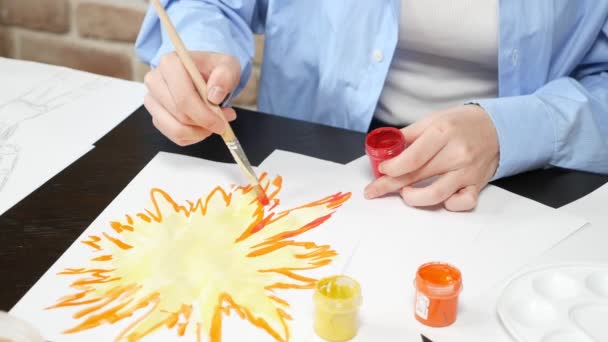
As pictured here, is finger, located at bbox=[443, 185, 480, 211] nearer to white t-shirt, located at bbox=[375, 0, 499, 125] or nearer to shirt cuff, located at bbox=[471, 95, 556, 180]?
shirt cuff, located at bbox=[471, 95, 556, 180]

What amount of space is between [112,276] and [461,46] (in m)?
0.47

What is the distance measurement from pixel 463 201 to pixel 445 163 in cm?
4

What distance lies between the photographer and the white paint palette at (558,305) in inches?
20.3

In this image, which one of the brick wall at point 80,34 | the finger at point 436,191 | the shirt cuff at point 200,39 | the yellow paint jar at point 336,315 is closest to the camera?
the yellow paint jar at point 336,315

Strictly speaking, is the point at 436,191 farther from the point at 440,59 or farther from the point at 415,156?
the point at 440,59

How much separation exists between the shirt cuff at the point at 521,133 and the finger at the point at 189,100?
0.27 m

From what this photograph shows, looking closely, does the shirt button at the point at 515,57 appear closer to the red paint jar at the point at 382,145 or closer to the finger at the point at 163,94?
the red paint jar at the point at 382,145

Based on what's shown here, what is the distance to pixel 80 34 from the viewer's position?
150 cm

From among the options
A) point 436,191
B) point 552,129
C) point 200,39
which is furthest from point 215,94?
point 552,129

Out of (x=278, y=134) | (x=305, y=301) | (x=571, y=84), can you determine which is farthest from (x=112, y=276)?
(x=571, y=84)

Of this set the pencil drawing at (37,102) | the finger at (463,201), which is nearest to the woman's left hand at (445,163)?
the finger at (463,201)

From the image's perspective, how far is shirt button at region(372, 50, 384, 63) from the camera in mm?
830

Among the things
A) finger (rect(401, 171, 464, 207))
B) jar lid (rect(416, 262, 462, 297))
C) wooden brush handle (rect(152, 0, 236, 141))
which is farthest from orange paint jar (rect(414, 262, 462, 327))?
wooden brush handle (rect(152, 0, 236, 141))

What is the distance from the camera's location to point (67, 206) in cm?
66
